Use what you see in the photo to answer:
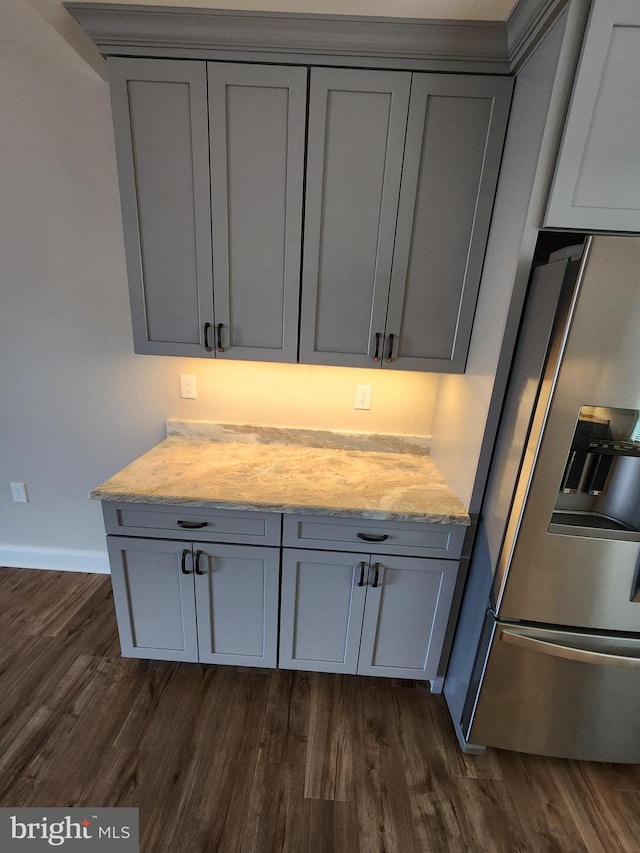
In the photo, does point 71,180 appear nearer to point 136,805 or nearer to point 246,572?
point 246,572

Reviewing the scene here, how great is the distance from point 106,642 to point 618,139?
9.14 ft

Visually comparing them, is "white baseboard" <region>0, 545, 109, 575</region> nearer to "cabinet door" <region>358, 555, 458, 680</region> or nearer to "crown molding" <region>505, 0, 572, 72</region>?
"cabinet door" <region>358, 555, 458, 680</region>

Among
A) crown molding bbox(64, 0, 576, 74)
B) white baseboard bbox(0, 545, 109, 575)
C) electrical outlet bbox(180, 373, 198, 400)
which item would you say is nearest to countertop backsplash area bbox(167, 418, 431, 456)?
electrical outlet bbox(180, 373, 198, 400)

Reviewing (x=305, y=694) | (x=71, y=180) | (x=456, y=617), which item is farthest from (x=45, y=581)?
(x=456, y=617)

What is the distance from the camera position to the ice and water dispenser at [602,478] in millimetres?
1123

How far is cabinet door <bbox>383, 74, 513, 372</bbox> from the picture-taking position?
1316 millimetres

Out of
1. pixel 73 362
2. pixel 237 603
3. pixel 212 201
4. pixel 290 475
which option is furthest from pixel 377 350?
pixel 73 362

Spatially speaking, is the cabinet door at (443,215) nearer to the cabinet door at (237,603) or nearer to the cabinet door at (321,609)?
the cabinet door at (321,609)

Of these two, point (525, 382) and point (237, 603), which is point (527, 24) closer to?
point (525, 382)

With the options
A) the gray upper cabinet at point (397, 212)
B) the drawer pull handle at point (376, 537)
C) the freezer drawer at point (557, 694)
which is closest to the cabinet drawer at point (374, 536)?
the drawer pull handle at point (376, 537)

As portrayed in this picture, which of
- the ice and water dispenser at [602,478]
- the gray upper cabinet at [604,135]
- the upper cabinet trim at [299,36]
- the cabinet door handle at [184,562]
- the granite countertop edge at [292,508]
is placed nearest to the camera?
the gray upper cabinet at [604,135]

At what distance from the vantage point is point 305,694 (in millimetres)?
1707

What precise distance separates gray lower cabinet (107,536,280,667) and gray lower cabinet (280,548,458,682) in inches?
3.5

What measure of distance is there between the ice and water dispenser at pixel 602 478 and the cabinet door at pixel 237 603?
1050mm
